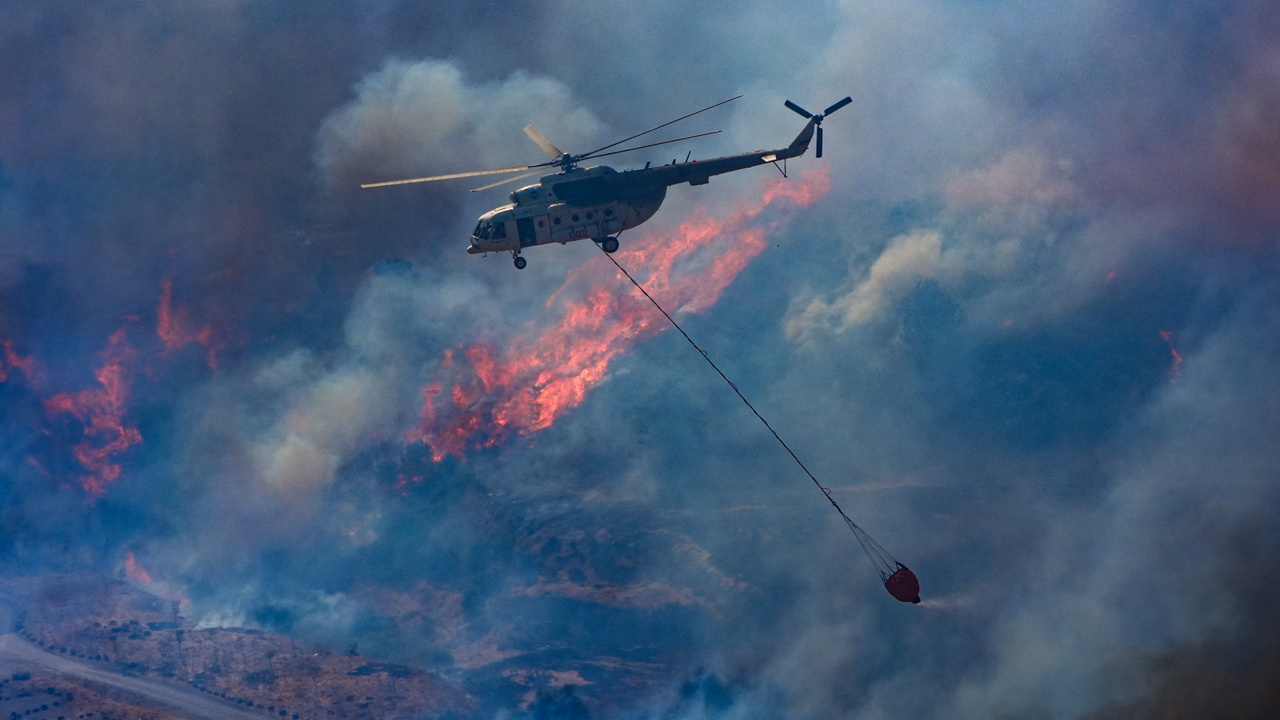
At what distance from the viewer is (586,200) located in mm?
52719

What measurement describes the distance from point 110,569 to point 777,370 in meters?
49.7

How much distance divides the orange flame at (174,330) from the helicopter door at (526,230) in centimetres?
3679

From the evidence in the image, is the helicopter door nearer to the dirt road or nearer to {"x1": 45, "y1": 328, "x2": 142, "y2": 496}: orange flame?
the dirt road

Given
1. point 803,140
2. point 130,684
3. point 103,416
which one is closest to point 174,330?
point 103,416

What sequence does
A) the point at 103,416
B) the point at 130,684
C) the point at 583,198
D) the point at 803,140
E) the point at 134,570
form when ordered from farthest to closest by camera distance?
1. the point at 103,416
2. the point at 134,570
3. the point at 130,684
4. the point at 803,140
5. the point at 583,198

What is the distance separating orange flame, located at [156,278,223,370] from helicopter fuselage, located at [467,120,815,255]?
35.8 metres

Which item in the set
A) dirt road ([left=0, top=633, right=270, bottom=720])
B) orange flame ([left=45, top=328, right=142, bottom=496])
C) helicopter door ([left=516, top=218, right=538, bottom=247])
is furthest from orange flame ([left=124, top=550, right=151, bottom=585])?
helicopter door ([left=516, top=218, right=538, bottom=247])

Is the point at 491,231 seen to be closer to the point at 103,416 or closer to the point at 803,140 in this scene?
the point at 803,140

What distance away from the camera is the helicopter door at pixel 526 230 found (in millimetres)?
52906

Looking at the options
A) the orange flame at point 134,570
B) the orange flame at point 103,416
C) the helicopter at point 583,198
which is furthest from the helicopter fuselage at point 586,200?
the orange flame at point 134,570

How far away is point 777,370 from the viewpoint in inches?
2928

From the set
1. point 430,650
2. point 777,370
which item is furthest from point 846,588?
point 430,650

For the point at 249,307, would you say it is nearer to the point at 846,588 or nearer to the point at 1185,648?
the point at 846,588

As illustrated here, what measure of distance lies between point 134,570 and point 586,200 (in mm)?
45655
